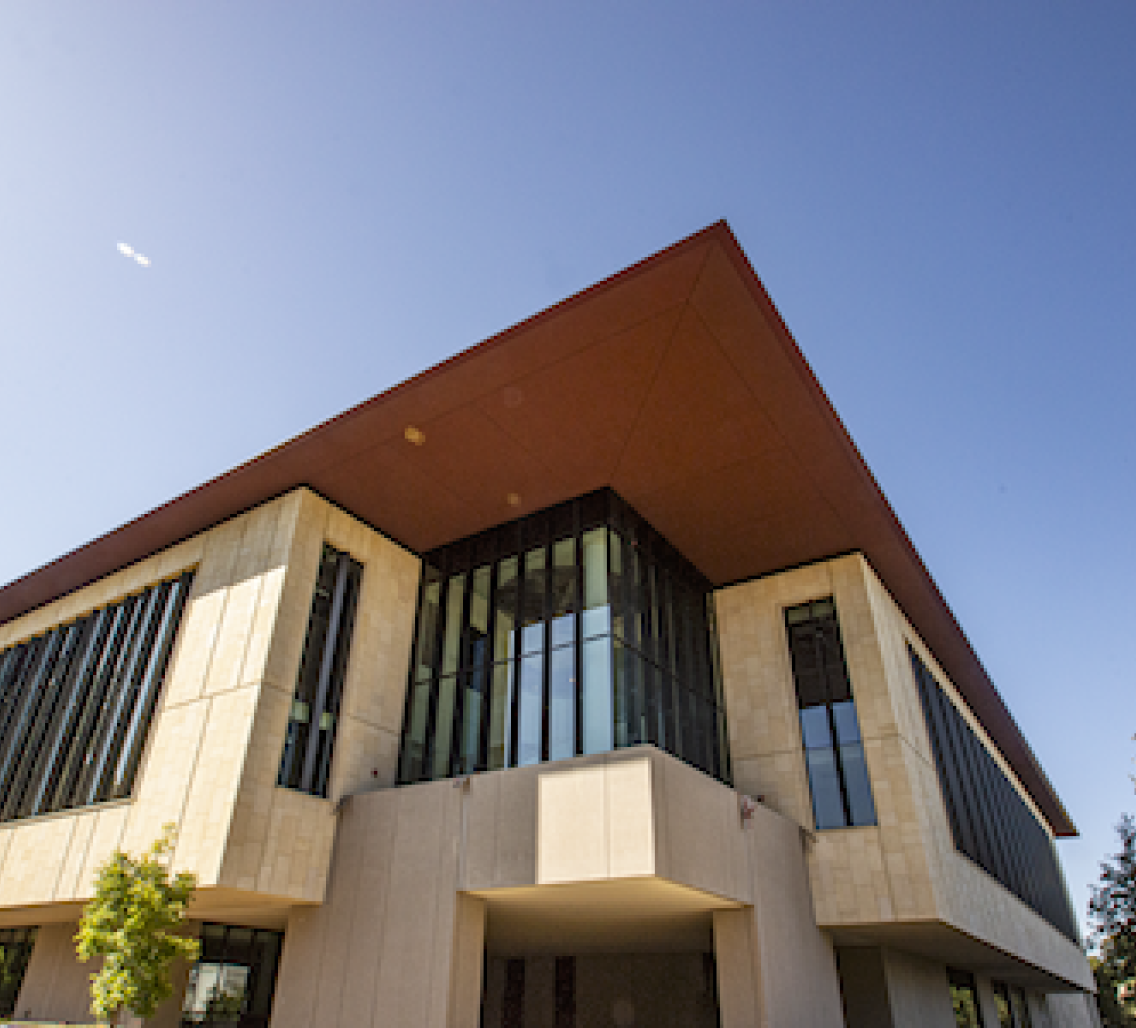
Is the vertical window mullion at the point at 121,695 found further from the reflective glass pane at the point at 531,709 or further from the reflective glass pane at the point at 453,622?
the reflective glass pane at the point at 531,709

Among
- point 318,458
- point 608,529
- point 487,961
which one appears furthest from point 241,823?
point 487,961

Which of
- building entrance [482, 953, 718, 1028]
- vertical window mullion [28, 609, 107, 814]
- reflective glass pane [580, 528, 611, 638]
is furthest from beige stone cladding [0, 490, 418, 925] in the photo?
building entrance [482, 953, 718, 1028]

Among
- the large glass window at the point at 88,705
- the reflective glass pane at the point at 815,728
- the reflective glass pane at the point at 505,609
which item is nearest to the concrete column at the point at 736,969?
the reflective glass pane at the point at 815,728

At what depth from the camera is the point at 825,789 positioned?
Answer: 1830 centimetres

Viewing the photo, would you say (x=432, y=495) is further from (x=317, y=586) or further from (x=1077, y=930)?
(x=1077, y=930)

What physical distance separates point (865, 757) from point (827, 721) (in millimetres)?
1188

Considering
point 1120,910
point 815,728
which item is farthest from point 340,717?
point 1120,910

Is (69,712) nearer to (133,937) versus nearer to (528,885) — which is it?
(133,937)

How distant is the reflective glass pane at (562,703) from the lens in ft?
51.7

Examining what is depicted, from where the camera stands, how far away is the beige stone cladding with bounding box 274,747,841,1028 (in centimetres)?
1294

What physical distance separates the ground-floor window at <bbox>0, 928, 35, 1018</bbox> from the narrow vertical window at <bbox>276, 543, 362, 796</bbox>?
1102 cm

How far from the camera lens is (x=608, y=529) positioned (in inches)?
704

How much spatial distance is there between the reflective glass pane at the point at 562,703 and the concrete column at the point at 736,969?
417cm

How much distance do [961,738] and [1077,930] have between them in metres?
24.3
